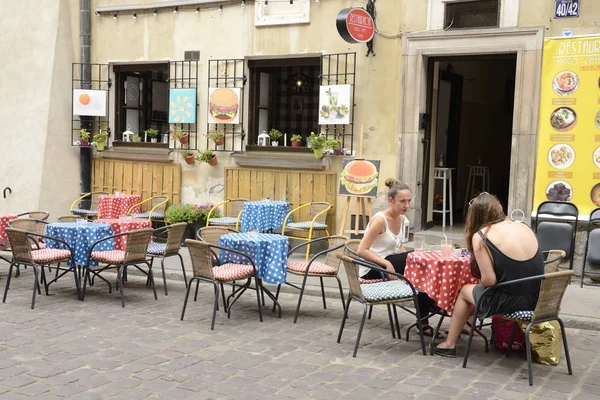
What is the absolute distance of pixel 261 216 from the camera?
10.1m

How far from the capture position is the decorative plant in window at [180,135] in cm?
1189

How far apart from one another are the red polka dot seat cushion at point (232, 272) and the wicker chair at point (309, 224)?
3.14m

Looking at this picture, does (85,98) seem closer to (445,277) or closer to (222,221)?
(222,221)

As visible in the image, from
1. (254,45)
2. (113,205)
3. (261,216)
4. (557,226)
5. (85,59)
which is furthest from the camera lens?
(85,59)

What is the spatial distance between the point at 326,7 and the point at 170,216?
4.29 metres

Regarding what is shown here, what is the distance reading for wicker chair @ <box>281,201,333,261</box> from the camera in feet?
33.4

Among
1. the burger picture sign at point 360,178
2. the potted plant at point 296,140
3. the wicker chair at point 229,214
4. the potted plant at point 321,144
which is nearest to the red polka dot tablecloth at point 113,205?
the wicker chair at point 229,214

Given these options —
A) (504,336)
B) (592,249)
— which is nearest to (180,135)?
(592,249)

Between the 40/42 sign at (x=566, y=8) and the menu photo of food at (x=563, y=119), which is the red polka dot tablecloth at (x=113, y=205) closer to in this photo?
the menu photo of food at (x=563, y=119)

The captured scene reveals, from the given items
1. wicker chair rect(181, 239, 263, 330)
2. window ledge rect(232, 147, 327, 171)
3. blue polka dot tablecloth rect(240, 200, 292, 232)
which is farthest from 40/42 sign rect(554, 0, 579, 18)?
wicker chair rect(181, 239, 263, 330)

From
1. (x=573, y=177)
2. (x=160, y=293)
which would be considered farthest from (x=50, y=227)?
(x=573, y=177)

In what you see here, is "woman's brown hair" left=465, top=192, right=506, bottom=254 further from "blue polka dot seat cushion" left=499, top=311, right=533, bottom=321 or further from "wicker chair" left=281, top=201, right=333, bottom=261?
"wicker chair" left=281, top=201, right=333, bottom=261

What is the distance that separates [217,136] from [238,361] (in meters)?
6.62

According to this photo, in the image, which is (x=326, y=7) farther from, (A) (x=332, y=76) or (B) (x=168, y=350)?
(B) (x=168, y=350)
